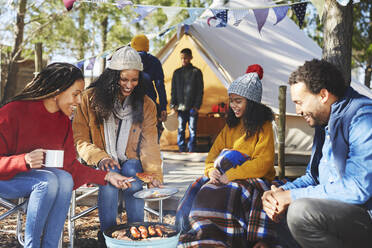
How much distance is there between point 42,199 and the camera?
1917 millimetres

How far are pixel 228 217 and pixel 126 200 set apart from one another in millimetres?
670

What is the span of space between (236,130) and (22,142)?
1.48 meters

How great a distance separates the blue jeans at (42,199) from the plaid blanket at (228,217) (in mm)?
789

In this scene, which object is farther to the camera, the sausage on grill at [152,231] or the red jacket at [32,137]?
the sausage on grill at [152,231]

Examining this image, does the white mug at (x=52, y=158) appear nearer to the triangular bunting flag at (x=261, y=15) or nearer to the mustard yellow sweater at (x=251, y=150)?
the mustard yellow sweater at (x=251, y=150)

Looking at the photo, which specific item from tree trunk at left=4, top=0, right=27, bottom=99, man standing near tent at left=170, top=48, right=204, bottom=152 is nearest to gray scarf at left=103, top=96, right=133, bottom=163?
man standing near tent at left=170, top=48, right=204, bottom=152

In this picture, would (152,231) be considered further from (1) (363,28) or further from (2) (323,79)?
(1) (363,28)

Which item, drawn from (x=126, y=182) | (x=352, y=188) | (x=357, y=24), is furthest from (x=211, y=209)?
(x=357, y=24)

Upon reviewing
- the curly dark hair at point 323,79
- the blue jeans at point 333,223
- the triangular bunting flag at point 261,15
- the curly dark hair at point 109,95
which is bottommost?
the blue jeans at point 333,223

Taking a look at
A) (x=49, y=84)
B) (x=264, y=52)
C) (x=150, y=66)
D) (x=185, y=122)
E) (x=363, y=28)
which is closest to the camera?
(x=49, y=84)

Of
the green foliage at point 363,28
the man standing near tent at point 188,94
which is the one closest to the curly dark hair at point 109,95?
the man standing near tent at point 188,94

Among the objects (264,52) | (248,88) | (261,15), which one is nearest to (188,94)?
(264,52)

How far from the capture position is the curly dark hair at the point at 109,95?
8.39ft

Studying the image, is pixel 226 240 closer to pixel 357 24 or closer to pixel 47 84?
pixel 47 84
